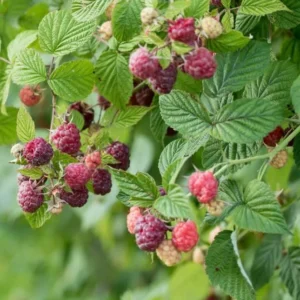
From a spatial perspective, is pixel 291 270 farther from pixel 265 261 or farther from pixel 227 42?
pixel 227 42

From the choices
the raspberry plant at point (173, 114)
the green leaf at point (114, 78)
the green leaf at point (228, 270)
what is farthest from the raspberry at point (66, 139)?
the green leaf at point (228, 270)

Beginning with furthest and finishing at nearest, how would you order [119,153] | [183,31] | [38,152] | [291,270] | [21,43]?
[291,270]
[21,43]
[119,153]
[38,152]
[183,31]

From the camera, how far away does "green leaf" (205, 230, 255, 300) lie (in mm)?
1085

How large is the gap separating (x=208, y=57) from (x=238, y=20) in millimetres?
219

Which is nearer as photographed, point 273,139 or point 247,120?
point 247,120

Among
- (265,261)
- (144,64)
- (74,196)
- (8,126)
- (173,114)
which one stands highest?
(144,64)

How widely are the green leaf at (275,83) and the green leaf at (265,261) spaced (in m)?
0.39

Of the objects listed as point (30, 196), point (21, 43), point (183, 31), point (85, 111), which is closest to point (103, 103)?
point (85, 111)

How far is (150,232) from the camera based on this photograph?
97 cm

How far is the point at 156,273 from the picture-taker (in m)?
2.71

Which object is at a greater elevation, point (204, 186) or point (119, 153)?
point (204, 186)

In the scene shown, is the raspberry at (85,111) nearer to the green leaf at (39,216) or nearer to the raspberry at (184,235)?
the green leaf at (39,216)

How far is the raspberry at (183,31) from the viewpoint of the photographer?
0.95 m

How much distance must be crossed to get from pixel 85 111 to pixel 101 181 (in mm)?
149
